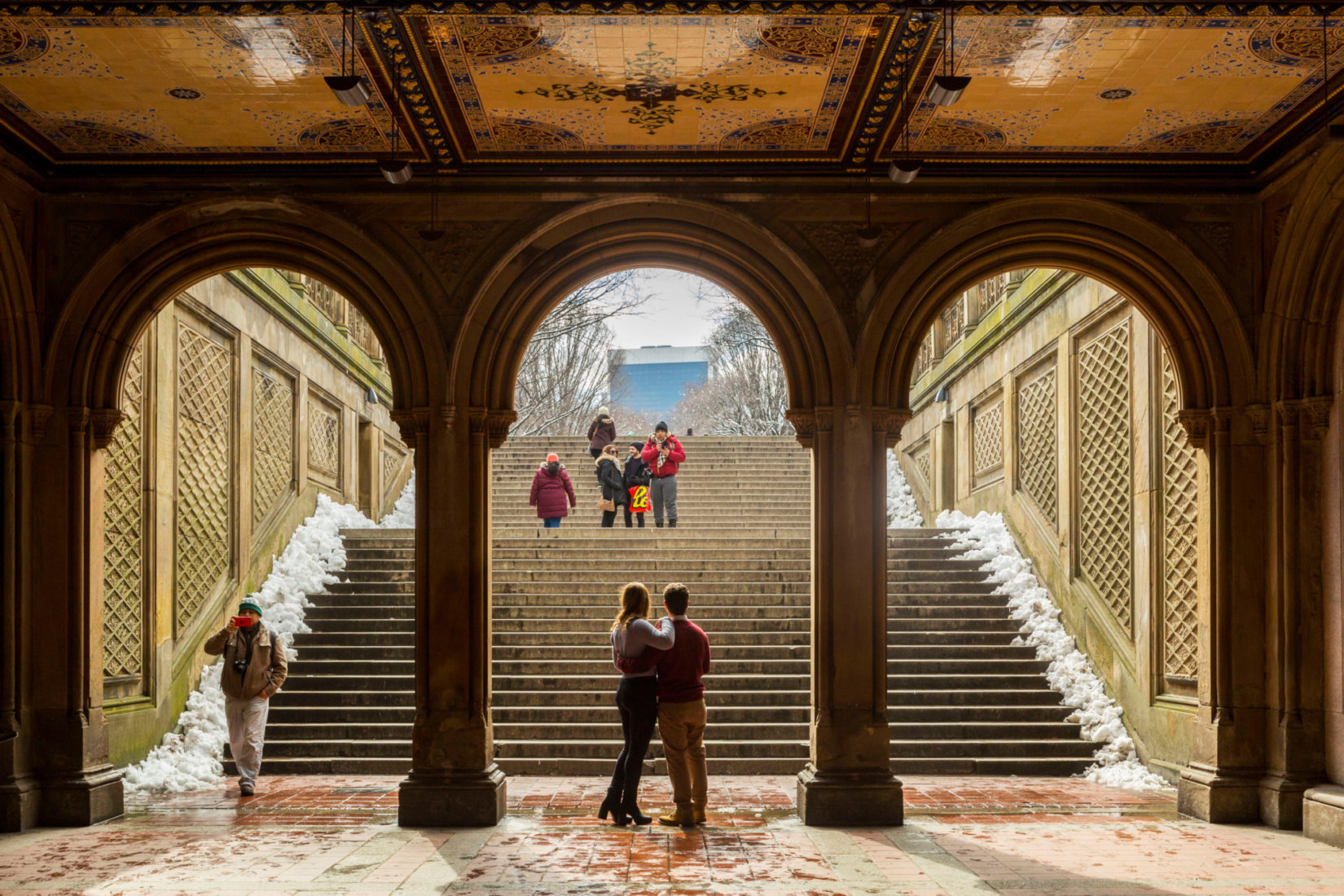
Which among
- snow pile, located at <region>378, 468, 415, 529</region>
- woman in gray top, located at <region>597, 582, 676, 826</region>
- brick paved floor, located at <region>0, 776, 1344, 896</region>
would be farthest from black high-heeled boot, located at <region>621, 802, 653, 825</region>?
snow pile, located at <region>378, 468, 415, 529</region>

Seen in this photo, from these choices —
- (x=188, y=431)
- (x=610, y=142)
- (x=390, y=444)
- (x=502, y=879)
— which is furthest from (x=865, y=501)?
(x=390, y=444)

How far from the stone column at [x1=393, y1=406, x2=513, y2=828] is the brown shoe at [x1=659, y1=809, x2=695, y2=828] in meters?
1.16

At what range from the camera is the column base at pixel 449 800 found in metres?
8.99

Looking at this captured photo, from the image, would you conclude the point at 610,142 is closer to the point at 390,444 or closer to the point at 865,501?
the point at 865,501

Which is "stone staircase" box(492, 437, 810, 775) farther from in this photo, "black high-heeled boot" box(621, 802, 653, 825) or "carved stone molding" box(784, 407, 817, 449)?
"carved stone molding" box(784, 407, 817, 449)

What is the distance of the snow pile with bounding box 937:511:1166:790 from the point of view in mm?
11297

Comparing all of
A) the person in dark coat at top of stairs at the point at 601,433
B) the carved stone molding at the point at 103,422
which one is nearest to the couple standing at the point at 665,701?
the carved stone molding at the point at 103,422

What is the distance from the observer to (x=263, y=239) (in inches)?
380

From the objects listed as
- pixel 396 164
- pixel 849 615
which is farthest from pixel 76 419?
pixel 849 615

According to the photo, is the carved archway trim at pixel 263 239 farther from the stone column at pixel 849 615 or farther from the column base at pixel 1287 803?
the column base at pixel 1287 803

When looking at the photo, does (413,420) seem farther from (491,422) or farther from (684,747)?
(684,747)

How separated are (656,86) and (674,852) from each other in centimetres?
442

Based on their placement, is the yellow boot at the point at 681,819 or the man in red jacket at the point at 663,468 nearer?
the yellow boot at the point at 681,819

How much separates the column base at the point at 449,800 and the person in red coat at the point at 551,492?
8.20 meters
